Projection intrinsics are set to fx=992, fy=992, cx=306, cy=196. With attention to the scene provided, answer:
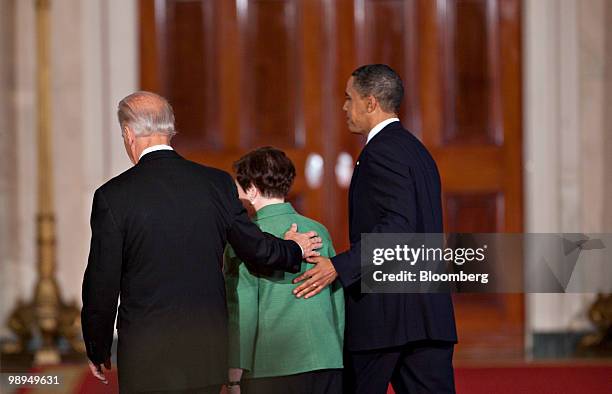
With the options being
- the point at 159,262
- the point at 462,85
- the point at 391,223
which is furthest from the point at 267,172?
the point at 462,85

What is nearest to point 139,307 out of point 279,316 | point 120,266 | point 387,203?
point 120,266

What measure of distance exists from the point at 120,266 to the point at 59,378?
2.72m

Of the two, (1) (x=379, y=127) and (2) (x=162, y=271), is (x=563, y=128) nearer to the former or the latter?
(1) (x=379, y=127)

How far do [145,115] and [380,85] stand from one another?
2.55ft

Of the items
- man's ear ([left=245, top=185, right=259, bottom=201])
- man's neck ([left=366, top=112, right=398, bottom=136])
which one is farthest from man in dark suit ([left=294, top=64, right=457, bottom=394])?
man's ear ([left=245, top=185, right=259, bottom=201])

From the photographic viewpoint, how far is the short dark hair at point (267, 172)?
291cm

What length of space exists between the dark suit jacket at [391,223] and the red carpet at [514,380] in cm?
163

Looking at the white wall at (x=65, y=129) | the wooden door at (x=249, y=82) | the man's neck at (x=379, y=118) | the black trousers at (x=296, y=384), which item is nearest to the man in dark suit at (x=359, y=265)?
the man's neck at (x=379, y=118)

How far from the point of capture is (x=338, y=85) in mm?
5578

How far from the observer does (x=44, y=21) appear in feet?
17.7

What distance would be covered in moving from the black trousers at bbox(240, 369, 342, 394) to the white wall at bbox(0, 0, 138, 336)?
2.80m

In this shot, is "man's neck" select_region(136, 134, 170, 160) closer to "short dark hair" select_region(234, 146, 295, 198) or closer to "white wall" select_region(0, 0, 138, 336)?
"short dark hair" select_region(234, 146, 295, 198)

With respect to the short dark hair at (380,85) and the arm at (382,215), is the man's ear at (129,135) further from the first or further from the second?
the short dark hair at (380,85)

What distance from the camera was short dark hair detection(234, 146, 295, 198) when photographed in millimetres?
2912
